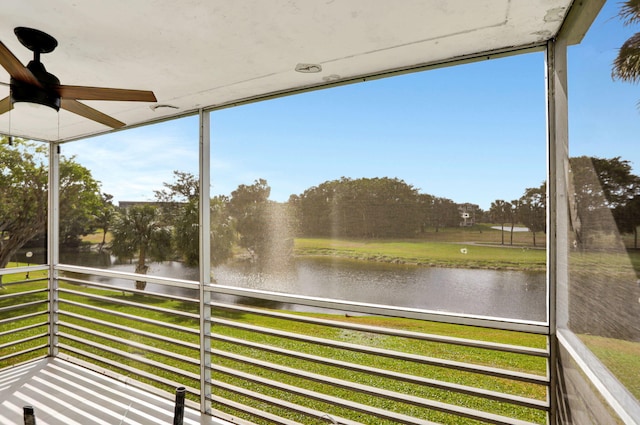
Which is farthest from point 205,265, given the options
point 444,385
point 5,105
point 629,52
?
point 629,52

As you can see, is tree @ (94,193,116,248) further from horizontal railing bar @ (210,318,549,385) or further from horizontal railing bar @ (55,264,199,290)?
horizontal railing bar @ (210,318,549,385)

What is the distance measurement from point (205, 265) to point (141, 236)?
1502mm

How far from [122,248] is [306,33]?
135 inches

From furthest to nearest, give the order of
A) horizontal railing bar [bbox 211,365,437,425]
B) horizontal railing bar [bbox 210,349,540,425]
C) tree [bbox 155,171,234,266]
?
tree [bbox 155,171,234,266] → horizontal railing bar [bbox 211,365,437,425] → horizontal railing bar [bbox 210,349,540,425]

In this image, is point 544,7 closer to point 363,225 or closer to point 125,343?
point 363,225

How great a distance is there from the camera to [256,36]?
1657 millimetres

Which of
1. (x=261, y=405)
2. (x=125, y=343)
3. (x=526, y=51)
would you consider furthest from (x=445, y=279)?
(x=125, y=343)

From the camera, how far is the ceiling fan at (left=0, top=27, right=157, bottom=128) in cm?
144

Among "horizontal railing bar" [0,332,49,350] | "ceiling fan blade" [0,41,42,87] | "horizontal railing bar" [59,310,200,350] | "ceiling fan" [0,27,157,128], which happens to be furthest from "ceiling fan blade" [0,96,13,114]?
"horizontal railing bar" [0,332,49,350]

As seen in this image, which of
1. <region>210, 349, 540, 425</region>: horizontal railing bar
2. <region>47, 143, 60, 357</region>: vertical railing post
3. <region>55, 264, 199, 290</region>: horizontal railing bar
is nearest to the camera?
<region>210, 349, 540, 425</region>: horizontal railing bar

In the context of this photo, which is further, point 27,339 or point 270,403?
point 27,339

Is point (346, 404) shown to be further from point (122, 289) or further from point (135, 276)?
point (122, 289)

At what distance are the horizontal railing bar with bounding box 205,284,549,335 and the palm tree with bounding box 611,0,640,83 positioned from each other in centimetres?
124

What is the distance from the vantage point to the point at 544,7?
54.4 inches
